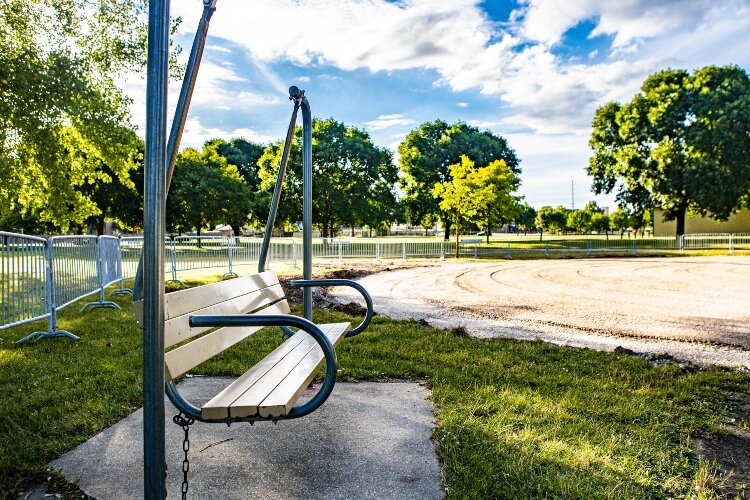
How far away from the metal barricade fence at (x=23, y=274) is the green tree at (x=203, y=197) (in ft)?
104

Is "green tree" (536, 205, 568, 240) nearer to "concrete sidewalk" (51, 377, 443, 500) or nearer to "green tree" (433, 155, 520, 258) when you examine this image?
"green tree" (433, 155, 520, 258)

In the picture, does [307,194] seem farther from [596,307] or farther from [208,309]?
[596,307]

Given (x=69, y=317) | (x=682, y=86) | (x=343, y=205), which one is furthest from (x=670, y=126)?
(x=69, y=317)

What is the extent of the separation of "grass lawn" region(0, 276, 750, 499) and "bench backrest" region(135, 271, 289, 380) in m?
1.07

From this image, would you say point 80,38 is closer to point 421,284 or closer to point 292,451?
point 421,284

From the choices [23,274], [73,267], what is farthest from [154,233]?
[73,267]

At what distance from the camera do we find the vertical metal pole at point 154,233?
1.94 meters

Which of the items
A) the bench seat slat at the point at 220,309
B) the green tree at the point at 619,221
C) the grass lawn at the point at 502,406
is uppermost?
the green tree at the point at 619,221

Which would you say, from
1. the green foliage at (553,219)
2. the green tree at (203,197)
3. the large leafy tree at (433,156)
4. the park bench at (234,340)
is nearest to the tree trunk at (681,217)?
the large leafy tree at (433,156)

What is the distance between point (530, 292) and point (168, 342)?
11.0m

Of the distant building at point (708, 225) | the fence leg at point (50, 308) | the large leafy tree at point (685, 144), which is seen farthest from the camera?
the distant building at point (708, 225)

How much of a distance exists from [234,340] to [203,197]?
37.4 m

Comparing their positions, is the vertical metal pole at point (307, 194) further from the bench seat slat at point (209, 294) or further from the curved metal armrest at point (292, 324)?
the curved metal armrest at point (292, 324)

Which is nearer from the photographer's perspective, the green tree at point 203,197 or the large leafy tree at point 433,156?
the green tree at point 203,197
